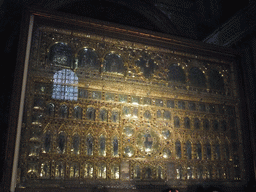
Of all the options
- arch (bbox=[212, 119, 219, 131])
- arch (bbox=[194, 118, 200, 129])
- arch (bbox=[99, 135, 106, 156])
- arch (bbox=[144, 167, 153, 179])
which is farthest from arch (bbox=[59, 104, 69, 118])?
arch (bbox=[212, 119, 219, 131])

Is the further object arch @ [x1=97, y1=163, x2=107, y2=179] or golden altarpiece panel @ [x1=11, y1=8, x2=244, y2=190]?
arch @ [x1=97, y1=163, x2=107, y2=179]

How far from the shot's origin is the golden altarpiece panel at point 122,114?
4.50m

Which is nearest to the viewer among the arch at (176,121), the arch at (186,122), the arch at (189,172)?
the arch at (189,172)

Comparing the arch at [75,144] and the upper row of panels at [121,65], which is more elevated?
the upper row of panels at [121,65]

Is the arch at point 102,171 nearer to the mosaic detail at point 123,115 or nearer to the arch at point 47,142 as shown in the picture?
the mosaic detail at point 123,115

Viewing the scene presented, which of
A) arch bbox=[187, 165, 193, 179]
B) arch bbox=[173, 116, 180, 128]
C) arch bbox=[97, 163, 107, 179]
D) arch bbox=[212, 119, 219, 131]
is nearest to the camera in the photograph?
arch bbox=[97, 163, 107, 179]

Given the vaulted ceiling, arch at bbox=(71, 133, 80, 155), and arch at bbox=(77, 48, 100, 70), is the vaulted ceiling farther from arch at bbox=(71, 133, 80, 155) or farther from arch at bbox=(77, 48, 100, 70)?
arch at bbox=(71, 133, 80, 155)

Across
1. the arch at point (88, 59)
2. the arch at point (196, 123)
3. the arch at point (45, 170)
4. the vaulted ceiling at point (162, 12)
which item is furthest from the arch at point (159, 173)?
the vaulted ceiling at point (162, 12)

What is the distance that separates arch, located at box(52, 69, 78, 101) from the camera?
15.6 feet

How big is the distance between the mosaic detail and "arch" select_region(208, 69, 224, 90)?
0.02m

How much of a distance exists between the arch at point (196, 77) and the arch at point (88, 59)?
7.06ft

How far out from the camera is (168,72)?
5.81m

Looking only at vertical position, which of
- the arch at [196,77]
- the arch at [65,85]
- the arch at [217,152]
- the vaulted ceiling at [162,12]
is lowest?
the arch at [217,152]

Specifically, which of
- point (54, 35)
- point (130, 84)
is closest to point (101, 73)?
point (130, 84)
